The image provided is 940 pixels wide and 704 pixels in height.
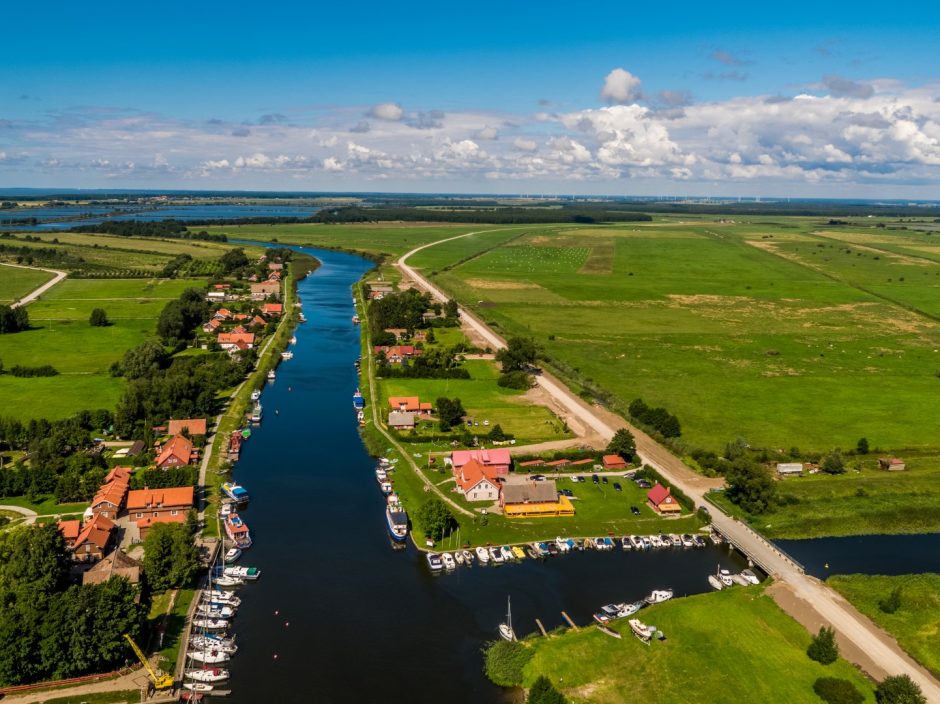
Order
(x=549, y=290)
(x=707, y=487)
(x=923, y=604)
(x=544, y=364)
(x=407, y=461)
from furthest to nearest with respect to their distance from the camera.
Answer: (x=549, y=290) < (x=544, y=364) < (x=407, y=461) < (x=707, y=487) < (x=923, y=604)

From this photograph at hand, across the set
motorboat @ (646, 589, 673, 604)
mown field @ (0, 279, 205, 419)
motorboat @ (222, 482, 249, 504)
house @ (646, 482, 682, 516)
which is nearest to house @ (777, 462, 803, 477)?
house @ (646, 482, 682, 516)

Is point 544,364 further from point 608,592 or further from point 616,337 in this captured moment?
point 608,592

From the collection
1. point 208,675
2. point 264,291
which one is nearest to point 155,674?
point 208,675

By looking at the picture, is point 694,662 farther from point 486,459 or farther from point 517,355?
point 517,355

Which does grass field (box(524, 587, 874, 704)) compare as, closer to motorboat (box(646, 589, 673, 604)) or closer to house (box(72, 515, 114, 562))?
motorboat (box(646, 589, 673, 604))

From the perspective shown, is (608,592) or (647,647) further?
(608,592)

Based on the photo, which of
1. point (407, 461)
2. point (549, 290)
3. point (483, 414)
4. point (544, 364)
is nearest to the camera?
point (407, 461)

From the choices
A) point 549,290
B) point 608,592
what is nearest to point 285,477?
point 608,592
